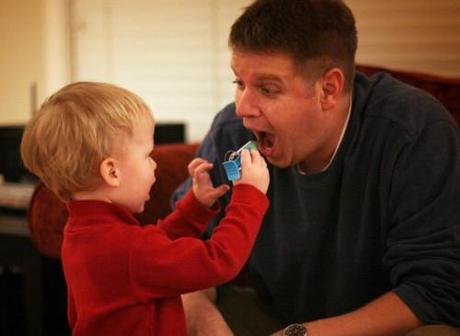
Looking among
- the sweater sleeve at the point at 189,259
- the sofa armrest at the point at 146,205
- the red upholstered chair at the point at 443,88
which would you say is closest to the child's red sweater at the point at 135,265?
the sweater sleeve at the point at 189,259

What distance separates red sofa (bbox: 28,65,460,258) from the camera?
1.49 meters

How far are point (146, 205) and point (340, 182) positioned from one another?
1.89ft

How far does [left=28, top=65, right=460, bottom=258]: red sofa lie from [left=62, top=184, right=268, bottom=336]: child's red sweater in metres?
0.52

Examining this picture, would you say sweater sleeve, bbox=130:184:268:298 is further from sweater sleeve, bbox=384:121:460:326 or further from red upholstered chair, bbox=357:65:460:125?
red upholstered chair, bbox=357:65:460:125

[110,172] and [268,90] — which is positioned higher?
[268,90]

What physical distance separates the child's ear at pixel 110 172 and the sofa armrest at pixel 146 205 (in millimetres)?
557

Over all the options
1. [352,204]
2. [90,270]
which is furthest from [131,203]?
[352,204]

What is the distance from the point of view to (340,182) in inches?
49.4

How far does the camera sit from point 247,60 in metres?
1.18

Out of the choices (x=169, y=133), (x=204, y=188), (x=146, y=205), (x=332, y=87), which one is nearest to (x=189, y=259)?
(x=204, y=188)

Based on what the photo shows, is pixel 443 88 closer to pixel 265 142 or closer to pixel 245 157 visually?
pixel 265 142

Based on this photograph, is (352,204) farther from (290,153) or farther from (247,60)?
(247,60)

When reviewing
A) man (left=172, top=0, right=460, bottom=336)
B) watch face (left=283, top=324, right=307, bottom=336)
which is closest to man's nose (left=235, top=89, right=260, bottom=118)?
man (left=172, top=0, right=460, bottom=336)

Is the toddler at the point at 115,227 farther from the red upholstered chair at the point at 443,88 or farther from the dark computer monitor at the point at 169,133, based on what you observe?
the dark computer monitor at the point at 169,133
